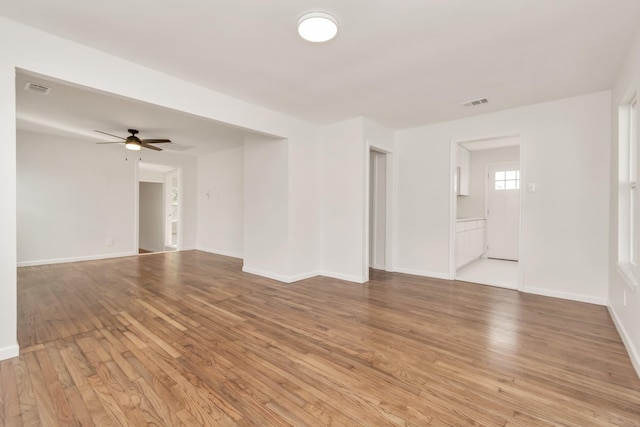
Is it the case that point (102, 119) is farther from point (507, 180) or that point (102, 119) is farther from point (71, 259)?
point (507, 180)

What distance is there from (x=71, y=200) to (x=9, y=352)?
4.86 m

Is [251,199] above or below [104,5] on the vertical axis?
below

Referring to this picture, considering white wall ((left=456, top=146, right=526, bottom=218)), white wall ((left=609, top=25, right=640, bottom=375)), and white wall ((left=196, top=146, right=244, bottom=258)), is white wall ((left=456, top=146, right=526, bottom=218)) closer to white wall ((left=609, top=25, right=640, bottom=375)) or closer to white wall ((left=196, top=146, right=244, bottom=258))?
white wall ((left=609, top=25, right=640, bottom=375))

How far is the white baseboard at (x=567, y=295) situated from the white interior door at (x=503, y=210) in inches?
107

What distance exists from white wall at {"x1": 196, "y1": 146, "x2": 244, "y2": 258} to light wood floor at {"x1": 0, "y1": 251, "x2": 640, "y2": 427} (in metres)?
2.98

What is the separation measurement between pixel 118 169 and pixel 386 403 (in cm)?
715

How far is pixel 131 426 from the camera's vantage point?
57.9 inches

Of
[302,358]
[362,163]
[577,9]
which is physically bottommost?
[302,358]

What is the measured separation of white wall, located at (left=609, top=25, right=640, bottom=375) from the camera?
2.11 metres

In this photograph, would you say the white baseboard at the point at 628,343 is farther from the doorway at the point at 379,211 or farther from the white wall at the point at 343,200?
the doorway at the point at 379,211

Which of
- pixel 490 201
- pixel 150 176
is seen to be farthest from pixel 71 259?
pixel 490 201

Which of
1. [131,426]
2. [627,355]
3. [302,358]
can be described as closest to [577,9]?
[627,355]

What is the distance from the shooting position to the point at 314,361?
6.96 feet

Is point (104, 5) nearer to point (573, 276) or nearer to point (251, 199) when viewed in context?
point (251, 199)
